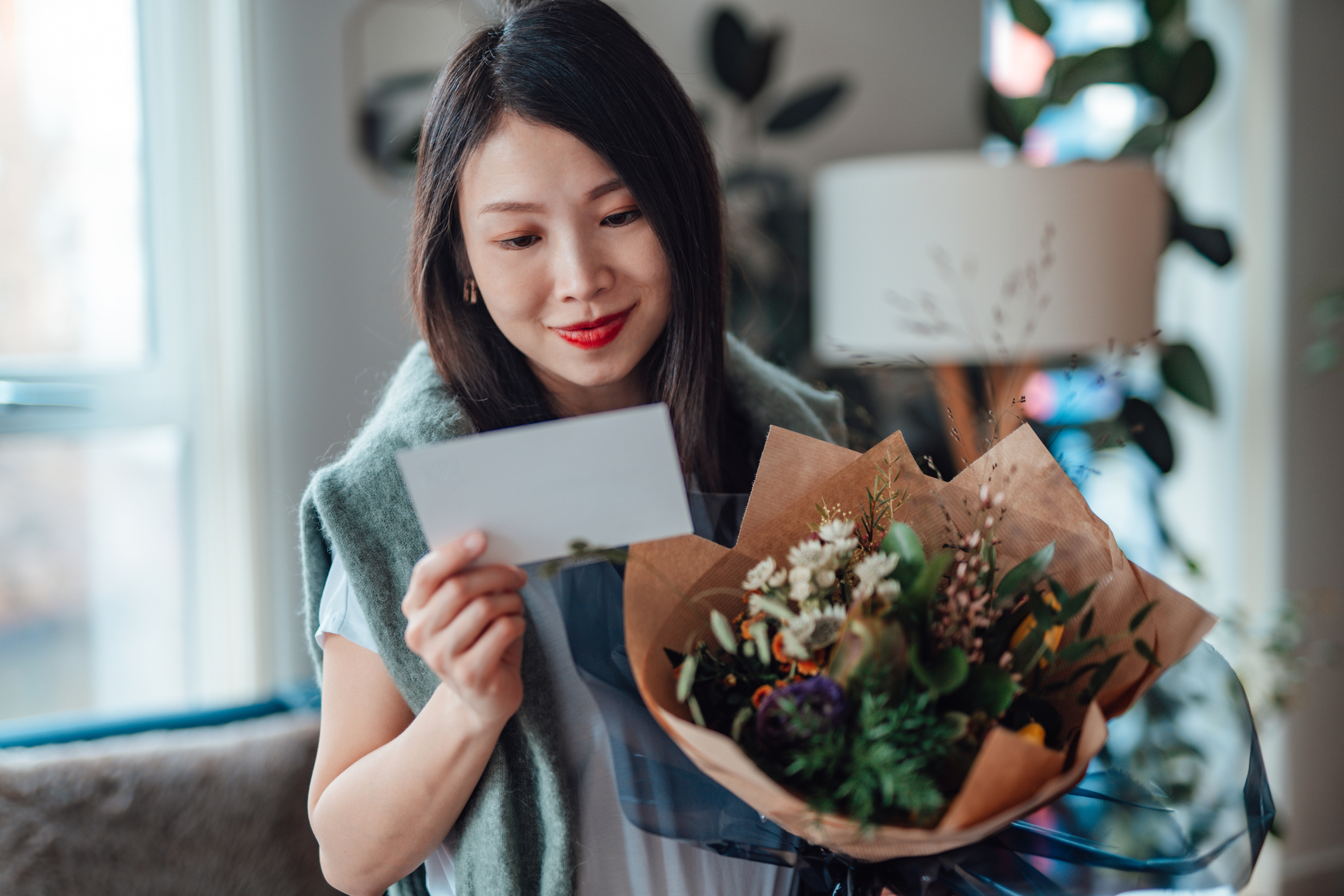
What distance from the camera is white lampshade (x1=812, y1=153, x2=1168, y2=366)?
1717 millimetres

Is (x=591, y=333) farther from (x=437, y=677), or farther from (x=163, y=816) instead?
(x=163, y=816)

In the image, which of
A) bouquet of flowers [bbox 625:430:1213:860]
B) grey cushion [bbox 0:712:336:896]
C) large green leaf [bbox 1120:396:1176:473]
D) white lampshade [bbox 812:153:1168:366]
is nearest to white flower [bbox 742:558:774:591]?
bouquet of flowers [bbox 625:430:1213:860]

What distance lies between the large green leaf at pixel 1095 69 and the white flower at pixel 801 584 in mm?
1804

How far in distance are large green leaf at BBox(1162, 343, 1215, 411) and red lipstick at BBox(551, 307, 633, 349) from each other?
5.54 ft

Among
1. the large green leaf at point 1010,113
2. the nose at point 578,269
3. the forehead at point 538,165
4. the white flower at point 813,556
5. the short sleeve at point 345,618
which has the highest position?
the large green leaf at point 1010,113

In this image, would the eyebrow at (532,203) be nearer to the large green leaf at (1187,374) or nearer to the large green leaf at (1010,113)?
the large green leaf at (1010,113)

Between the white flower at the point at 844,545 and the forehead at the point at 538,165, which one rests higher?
the forehead at the point at 538,165

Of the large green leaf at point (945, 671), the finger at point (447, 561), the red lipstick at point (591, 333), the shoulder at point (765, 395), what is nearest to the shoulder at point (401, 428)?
the red lipstick at point (591, 333)

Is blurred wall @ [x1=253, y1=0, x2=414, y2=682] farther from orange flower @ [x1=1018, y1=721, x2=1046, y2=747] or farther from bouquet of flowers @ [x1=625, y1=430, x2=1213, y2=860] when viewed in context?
orange flower @ [x1=1018, y1=721, x2=1046, y2=747]

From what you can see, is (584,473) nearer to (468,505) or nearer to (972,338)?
(468,505)

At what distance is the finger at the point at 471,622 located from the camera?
615 millimetres

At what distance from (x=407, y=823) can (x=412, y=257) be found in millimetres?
499

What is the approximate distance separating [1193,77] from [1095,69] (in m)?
0.19

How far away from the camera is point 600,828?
0.82m
